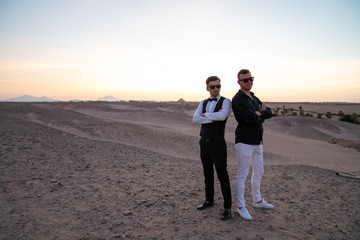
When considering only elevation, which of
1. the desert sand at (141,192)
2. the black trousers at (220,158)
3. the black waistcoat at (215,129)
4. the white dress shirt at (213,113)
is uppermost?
the white dress shirt at (213,113)

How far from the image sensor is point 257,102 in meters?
4.79

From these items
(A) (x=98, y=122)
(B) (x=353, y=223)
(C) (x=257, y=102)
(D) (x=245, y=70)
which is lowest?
(B) (x=353, y=223)

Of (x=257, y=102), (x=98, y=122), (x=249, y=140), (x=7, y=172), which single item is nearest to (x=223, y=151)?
(x=249, y=140)

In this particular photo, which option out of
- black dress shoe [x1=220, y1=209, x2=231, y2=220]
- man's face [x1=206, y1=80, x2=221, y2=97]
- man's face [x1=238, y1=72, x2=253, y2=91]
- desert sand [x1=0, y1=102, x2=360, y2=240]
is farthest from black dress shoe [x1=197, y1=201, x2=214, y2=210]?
man's face [x1=238, y1=72, x2=253, y2=91]

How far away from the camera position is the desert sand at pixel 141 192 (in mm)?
4008

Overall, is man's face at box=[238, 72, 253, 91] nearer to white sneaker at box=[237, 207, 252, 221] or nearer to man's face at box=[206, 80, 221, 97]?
man's face at box=[206, 80, 221, 97]

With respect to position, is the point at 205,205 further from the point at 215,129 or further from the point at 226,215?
the point at 215,129

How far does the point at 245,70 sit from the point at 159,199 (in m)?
3.04

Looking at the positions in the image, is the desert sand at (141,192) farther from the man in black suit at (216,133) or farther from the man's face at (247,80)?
the man's face at (247,80)

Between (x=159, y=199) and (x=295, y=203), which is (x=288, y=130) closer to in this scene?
(x=295, y=203)

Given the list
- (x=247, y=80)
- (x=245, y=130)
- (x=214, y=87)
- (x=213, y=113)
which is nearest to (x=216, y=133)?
(x=213, y=113)

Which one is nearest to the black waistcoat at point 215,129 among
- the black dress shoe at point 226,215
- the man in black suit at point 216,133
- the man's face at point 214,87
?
the man in black suit at point 216,133

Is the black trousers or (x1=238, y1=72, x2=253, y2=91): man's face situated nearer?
the black trousers

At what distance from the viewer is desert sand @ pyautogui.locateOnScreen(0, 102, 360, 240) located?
4.01m
